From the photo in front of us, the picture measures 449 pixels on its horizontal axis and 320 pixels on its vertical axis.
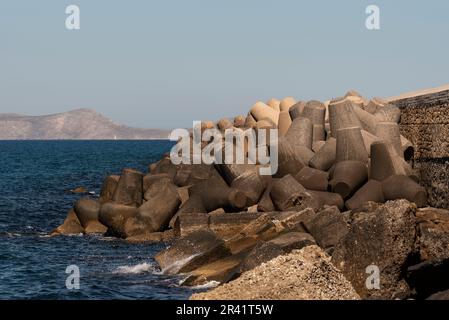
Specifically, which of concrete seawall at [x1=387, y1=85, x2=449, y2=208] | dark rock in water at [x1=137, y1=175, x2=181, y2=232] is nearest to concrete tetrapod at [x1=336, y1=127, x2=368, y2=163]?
concrete seawall at [x1=387, y1=85, x2=449, y2=208]

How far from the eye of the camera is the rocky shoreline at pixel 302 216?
1209 centimetres

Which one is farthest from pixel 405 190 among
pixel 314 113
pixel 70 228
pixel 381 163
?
pixel 70 228

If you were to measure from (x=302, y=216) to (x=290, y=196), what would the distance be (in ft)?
8.79

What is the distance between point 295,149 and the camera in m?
23.9

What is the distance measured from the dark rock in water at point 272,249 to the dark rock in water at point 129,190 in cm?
1042

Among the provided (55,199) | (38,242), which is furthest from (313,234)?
(55,199)

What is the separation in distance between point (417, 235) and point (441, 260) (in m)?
0.86

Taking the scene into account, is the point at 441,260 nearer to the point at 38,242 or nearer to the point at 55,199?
the point at 38,242

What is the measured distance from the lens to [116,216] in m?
22.8

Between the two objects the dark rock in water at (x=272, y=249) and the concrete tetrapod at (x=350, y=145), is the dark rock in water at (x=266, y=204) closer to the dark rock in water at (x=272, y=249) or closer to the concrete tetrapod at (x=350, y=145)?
the concrete tetrapod at (x=350, y=145)

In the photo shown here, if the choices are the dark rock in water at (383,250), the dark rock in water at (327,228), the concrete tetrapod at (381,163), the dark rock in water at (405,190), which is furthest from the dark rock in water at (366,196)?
the dark rock in water at (383,250)

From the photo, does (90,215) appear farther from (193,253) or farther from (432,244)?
(432,244)

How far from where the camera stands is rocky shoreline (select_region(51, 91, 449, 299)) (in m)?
12.1

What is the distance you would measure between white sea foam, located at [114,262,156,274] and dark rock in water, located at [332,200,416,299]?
5803mm
